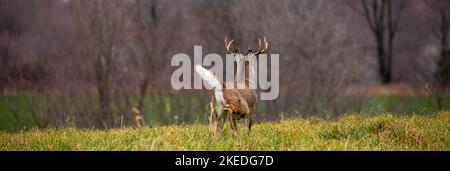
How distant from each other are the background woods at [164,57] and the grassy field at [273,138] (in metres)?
18.5

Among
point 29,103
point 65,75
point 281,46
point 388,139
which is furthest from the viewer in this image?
point 281,46

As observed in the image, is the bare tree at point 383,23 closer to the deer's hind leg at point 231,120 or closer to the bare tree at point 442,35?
the bare tree at point 442,35

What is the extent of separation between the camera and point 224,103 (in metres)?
12.0

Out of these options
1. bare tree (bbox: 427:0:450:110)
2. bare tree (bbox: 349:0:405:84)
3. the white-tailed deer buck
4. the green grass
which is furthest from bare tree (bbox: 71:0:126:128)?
the white-tailed deer buck

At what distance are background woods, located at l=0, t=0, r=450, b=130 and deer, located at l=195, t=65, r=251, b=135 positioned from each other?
750 inches

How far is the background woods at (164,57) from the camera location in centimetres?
3366

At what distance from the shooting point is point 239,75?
44.8 feet

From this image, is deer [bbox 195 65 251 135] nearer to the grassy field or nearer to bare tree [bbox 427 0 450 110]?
the grassy field

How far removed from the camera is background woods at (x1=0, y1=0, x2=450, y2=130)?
33.7m

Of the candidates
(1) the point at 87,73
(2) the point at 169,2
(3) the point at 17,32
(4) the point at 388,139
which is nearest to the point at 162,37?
(2) the point at 169,2

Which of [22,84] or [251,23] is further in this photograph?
[251,23]

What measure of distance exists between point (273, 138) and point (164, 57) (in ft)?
90.2
